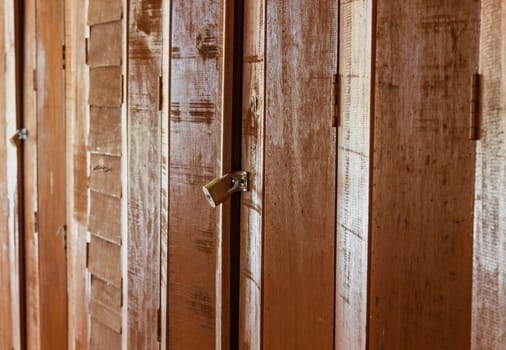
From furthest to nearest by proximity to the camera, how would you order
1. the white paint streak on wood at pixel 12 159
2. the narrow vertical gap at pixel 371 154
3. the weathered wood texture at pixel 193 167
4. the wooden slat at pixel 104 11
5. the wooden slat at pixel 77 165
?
the white paint streak on wood at pixel 12 159 → the wooden slat at pixel 77 165 → the wooden slat at pixel 104 11 → the weathered wood texture at pixel 193 167 → the narrow vertical gap at pixel 371 154

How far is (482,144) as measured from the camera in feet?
3.15

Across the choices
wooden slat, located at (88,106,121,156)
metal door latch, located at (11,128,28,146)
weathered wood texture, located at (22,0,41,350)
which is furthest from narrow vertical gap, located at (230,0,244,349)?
metal door latch, located at (11,128,28,146)

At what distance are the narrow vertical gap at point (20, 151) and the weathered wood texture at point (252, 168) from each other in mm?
1632

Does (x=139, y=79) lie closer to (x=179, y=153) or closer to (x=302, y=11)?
(x=179, y=153)

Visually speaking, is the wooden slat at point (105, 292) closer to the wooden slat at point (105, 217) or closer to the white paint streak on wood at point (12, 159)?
the wooden slat at point (105, 217)

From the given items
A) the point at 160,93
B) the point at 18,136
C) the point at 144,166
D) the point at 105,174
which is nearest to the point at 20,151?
the point at 18,136

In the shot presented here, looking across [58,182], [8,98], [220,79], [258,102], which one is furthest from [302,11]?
[8,98]

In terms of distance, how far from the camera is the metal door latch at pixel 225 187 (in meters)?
1.49

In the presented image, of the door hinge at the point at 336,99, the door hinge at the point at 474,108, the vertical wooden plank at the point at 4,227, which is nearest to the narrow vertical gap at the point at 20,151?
the vertical wooden plank at the point at 4,227

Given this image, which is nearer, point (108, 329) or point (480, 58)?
point (480, 58)

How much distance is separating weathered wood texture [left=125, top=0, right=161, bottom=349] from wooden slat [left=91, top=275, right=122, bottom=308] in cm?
12

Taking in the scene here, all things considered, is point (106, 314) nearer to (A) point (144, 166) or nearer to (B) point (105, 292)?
(B) point (105, 292)

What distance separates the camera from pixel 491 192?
945mm

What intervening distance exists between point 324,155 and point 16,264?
2.09 m
